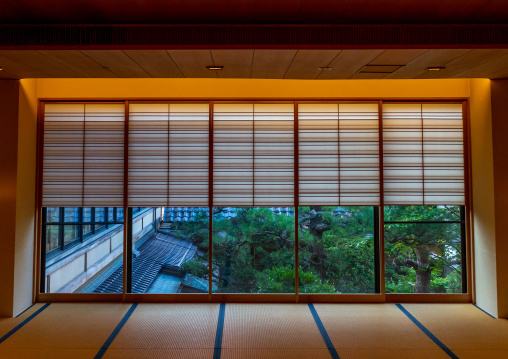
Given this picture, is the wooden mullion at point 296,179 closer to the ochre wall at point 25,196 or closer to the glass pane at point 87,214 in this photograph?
the glass pane at point 87,214

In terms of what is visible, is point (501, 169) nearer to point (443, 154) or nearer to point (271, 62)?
point (443, 154)

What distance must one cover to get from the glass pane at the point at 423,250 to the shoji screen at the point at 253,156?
1.61 meters

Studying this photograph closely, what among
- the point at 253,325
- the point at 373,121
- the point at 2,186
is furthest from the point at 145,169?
the point at 373,121

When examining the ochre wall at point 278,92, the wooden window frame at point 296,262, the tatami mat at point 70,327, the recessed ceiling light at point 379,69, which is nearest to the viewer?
the tatami mat at point 70,327

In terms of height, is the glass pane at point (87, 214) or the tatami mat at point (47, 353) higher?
the glass pane at point (87, 214)

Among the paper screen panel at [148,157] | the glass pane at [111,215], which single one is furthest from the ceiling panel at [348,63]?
the glass pane at [111,215]

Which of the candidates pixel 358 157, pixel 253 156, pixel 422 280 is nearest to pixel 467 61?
pixel 358 157

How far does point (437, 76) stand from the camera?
4023mm

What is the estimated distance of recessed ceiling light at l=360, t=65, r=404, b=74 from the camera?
367 cm

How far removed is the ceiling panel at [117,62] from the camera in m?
3.25

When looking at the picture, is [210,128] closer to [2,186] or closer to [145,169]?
[145,169]

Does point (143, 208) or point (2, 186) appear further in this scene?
point (143, 208)

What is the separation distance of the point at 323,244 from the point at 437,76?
102 inches

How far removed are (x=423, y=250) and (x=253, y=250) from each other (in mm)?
2414
